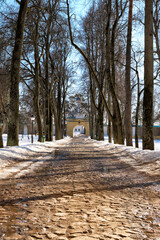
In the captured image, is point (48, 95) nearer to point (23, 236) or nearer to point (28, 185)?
point (28, 185)

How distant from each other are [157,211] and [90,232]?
1.06 meters

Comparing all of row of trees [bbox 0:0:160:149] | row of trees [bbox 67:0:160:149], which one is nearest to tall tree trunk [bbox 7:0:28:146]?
row of trees [bbox 0:0:160:149]

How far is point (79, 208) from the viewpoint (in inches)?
105

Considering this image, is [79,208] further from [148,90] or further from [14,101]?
[14,101]

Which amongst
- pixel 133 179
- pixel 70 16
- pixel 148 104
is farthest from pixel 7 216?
pixel 70 16

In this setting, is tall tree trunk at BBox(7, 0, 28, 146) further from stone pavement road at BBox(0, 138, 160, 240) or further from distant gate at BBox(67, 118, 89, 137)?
distant gate at BBox(67, 118, 89, 137)

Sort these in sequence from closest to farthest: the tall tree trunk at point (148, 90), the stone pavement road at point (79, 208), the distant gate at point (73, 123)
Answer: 1. the stone pavement road at point (79, 208)
2. the tall tree trunk at point (148, 90)
3. the distant gate at point (73, 123)

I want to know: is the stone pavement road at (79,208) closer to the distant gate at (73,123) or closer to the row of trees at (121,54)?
the row of trees at (121,54)

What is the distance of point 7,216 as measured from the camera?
92.8 inches

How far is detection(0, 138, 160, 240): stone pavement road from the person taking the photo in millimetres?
2014

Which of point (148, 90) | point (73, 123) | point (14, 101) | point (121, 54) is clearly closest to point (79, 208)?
point (148, 90)

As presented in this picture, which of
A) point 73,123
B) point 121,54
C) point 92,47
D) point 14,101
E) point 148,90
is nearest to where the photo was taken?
point 148,90

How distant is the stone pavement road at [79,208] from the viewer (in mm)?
2014

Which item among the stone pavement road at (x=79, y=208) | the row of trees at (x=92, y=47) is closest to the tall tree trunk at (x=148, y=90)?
the row of trees at (x=92, y=47)
